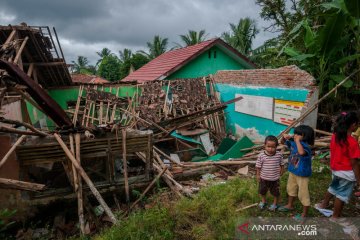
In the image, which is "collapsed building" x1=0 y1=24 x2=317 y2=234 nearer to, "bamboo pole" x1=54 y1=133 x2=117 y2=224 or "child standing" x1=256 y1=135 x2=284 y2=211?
"bamboo pole" x1=54 y1=133 x2=117 y2=224

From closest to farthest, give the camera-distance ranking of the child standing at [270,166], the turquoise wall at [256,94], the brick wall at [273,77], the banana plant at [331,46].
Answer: the child standing at [270,166], the banana plant at [331,46], the brick wall at [273,77], the turquoise wall at [256,94]

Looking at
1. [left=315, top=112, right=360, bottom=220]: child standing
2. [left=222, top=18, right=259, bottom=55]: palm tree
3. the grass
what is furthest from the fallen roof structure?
[left=222, top=18, right=259, bottom=55]: palm tree

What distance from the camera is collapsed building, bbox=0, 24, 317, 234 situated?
187 inches

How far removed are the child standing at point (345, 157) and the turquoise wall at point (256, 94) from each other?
3.81 meters

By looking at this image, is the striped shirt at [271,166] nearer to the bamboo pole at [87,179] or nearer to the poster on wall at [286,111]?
the bamboo pole at [87,179]

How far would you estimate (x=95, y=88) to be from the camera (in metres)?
11.8

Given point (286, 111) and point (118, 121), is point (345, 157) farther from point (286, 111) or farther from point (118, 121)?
point (118, 121)

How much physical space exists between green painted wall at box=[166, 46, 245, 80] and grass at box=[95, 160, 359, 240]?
9.01 meters

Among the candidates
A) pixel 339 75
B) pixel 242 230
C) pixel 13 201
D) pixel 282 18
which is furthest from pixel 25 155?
pixel 282 18

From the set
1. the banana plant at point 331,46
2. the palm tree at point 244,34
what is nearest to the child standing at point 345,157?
the banana plant at point 331,46

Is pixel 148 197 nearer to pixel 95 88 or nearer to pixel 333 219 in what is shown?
pixel 333 219

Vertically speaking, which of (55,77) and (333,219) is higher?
(55,77)

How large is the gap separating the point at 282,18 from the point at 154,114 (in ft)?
27.7

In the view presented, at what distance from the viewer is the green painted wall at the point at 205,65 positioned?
44.1 ft
